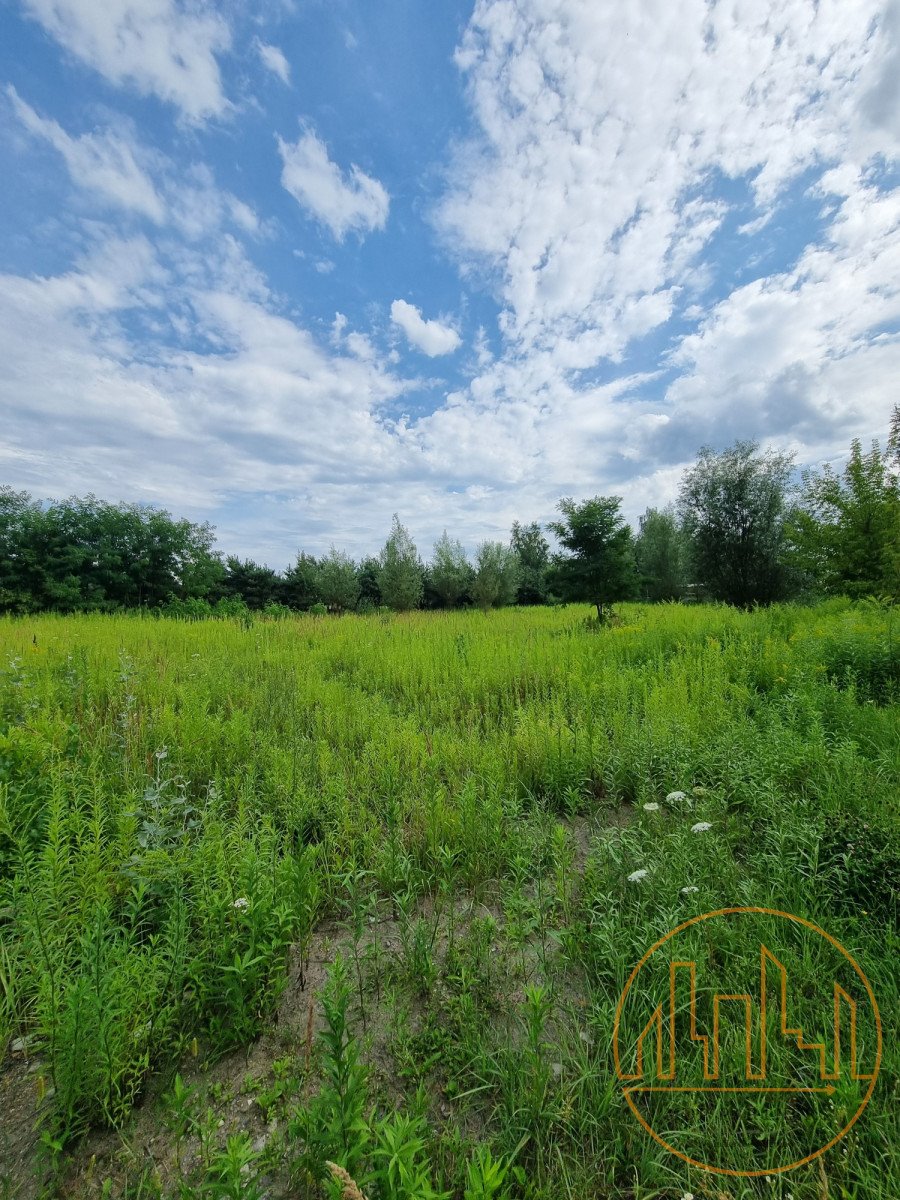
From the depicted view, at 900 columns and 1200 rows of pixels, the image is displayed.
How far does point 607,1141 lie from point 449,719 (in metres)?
3.24

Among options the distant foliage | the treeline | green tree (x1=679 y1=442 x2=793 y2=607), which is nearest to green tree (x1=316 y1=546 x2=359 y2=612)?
the treeline

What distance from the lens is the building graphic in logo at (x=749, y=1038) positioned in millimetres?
1215

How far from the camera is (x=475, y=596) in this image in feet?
89.1

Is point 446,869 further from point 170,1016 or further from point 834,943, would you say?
point 834,943

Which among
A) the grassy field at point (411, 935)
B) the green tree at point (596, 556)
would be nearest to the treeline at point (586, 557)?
the green tree at point (596, 556)

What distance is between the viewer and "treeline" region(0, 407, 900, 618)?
10.5 metres

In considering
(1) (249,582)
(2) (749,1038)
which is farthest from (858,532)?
(1) (249,582)

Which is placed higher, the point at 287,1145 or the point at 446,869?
the point at 446,869

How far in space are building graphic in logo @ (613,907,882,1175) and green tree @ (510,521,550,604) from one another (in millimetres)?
29795

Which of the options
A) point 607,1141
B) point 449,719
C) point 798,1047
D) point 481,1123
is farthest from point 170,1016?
point 449,719

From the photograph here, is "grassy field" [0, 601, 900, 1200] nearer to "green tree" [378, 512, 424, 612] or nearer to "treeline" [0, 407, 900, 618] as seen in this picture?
"treeline" [0, 407, 900, 618]

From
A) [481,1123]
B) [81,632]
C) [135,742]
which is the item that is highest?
[81,632]

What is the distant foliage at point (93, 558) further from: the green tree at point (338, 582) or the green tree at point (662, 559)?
the green tree at point (662, 559)

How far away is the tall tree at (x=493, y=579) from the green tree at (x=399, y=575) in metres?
4.61
